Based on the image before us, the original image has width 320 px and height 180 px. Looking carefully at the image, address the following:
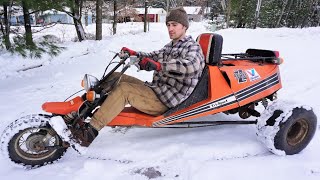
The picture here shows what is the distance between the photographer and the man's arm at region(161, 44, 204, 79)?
3.36 metres

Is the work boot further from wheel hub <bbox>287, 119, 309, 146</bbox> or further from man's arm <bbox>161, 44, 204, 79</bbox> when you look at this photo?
wheel hub <bbox>287, 119, 309, 146</bbox>

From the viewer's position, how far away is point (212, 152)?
3637 mm

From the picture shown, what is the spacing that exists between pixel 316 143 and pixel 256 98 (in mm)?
868

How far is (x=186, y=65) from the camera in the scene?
11.2ft

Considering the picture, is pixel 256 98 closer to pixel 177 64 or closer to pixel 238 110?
pixel 238 110

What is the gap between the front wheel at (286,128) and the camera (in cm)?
356

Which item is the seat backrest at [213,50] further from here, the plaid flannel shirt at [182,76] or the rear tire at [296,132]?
the rear tire at [296,132]

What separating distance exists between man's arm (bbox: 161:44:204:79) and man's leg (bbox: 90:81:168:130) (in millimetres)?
340

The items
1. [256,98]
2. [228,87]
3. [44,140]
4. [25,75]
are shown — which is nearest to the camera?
[44,140]

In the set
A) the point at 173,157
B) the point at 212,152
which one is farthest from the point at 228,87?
the point at 173,157

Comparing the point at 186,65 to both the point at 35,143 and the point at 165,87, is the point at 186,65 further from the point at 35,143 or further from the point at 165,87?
the point at 35,143

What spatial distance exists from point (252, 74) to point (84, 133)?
7.07ft

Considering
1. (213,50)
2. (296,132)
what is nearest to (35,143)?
(213,50)

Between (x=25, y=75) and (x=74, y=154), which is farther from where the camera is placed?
(x=25, y=75)
